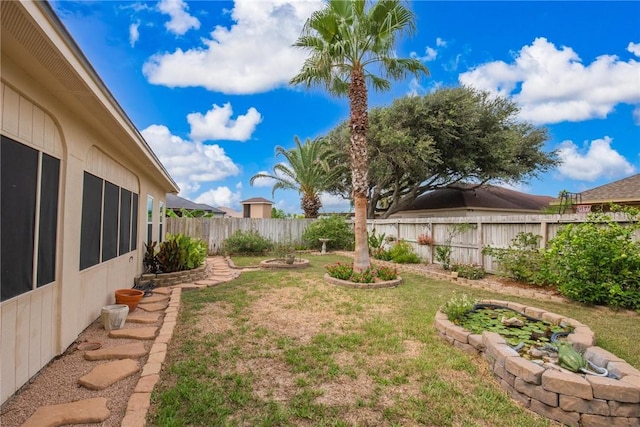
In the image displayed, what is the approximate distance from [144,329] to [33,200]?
7.24 ft

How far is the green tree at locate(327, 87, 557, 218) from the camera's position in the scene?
1722cm

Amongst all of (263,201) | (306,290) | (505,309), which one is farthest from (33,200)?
(263,201)

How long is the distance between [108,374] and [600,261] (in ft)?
24.4

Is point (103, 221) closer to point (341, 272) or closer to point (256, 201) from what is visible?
point (341, 272)

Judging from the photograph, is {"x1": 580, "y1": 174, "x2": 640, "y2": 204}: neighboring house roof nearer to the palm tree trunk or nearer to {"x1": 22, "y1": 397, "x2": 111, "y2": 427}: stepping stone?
Answer: the palm tree trunk

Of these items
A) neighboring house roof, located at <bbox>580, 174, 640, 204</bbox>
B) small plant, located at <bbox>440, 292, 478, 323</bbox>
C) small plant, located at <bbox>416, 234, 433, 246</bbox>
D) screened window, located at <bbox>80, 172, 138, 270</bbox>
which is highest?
neighboring house roof, located at <bbox>580, 174, 640, 204</bbox>

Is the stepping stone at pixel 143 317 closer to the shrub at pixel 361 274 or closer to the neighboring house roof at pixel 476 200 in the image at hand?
the shrub at pixel 361 274

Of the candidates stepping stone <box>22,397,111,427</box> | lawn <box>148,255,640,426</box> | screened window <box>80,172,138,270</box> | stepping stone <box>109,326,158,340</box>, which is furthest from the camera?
screened window <box>80,172,138,270</box>

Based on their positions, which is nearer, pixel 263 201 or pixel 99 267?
pixel 99 267

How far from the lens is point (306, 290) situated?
293 inches

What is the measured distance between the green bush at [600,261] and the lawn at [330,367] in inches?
12.3

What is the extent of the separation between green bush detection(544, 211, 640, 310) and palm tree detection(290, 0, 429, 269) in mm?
4378

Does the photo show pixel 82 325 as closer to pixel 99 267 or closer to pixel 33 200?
pixel 99 267

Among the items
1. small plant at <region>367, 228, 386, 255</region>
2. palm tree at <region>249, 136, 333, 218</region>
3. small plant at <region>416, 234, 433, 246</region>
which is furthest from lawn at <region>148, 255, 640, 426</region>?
palm tree at <region>249, 136, 333, 218</region>
